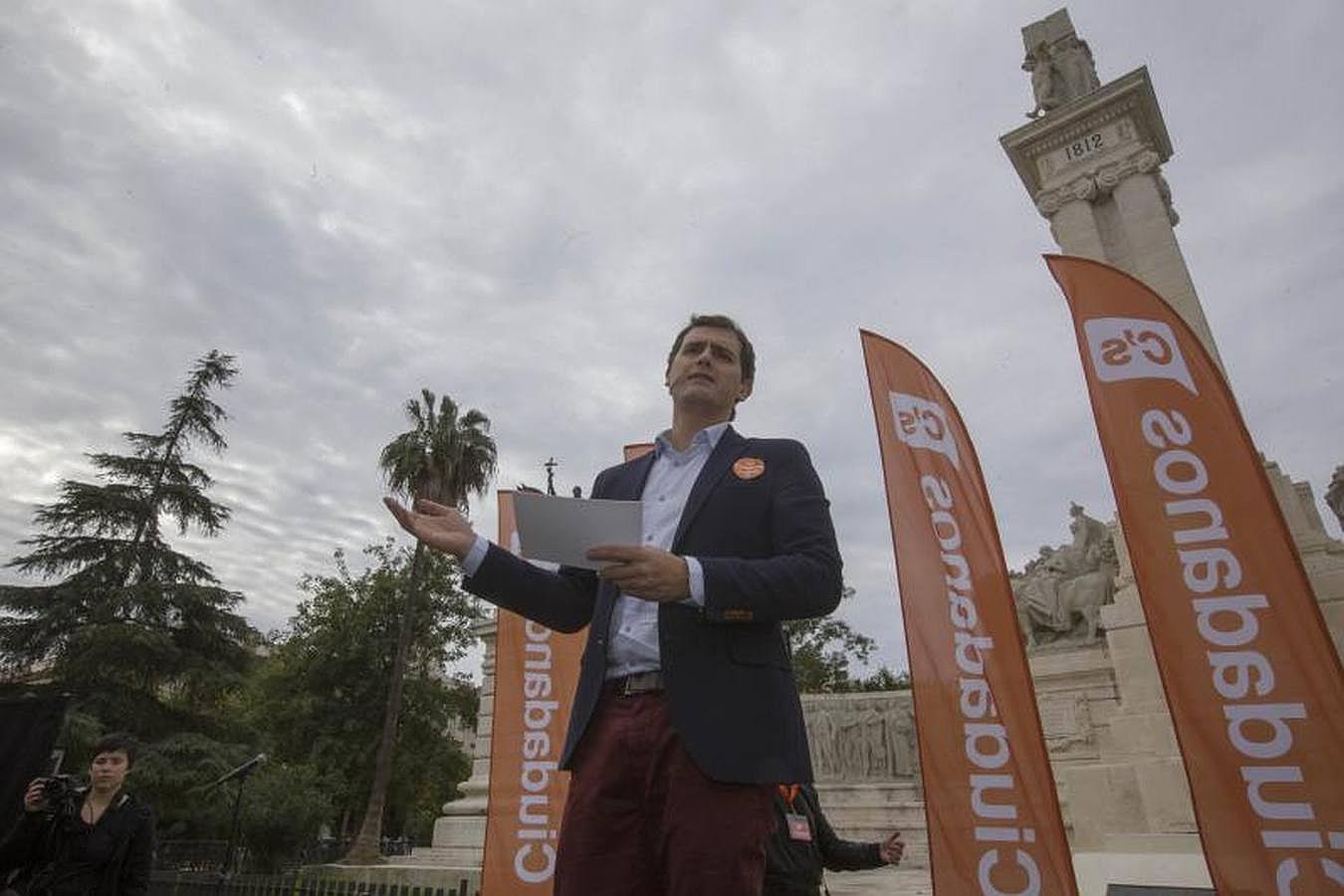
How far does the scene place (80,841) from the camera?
15.9ft

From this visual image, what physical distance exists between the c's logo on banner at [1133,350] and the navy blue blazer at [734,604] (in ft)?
14.3

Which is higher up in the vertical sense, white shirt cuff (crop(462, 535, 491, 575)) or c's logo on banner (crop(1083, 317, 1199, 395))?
c's logo on banner (crop(1083, 317, 1199, 395))

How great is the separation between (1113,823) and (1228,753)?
389cm

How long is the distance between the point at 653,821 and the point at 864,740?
47.3ft

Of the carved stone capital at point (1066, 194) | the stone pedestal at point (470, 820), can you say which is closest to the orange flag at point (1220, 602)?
the carved stone capital at point (1066, 194)

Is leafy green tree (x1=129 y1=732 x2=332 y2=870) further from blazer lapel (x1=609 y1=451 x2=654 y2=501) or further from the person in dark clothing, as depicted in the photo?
blazer lapel (x1=609 y1=451 x2=654 y2=501)

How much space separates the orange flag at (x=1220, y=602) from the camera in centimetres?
430

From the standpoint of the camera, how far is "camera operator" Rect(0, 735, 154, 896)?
474 cm

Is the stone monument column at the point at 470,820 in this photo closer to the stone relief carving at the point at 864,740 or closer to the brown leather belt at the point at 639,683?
the stone relief carving at the point at 864,740

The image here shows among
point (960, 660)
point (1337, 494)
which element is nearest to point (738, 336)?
point (960, 660)

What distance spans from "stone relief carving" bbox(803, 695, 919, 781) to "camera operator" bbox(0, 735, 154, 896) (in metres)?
11.7

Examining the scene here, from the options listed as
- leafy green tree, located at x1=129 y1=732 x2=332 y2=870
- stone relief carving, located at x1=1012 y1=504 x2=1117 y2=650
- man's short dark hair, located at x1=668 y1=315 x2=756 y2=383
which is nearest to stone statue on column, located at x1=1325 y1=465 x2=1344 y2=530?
stone relief carving, located at x1=1012 y1=504 x2=1117 y2=650

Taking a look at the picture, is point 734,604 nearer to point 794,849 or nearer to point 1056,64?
point 794,849

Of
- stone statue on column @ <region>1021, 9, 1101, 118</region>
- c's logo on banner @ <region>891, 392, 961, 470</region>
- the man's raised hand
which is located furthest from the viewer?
stone statue on column @ <region>1021, 9, 1101, 118</region>
